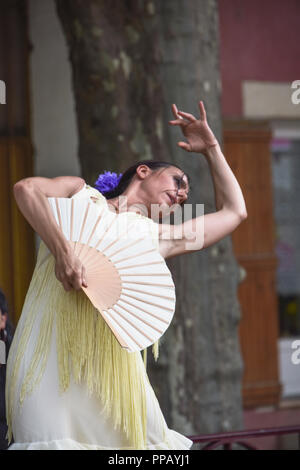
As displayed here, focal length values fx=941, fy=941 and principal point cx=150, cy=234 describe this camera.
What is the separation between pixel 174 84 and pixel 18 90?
2086mm

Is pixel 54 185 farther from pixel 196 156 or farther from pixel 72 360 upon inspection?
pixel 196 156

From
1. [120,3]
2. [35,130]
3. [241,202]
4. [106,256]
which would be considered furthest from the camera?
[35,130]

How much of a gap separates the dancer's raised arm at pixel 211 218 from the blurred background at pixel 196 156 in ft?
6.43

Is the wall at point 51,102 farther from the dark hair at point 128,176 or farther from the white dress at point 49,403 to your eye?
the white dress at point 49,403

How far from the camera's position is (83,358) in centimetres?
262

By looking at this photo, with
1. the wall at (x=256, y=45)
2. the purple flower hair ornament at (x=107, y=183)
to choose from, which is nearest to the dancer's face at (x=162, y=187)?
the purple flower hair ornament at (x=107, y=183)

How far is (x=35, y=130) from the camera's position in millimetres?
6617

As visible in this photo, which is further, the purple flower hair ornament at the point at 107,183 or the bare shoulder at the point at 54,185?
the purple flower hair ornament at the point at 107,183

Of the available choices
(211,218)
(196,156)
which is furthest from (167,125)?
(211,218)

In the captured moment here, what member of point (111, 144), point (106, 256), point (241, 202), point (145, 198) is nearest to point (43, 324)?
point (106, 256)

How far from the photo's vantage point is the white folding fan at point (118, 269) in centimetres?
258

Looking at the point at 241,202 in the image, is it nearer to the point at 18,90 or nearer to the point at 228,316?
the point at 228,316

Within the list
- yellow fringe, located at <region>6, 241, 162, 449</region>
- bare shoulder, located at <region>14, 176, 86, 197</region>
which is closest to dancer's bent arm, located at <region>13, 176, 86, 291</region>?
bare shoulder, located at <region>14, 176, 86, 197</region>

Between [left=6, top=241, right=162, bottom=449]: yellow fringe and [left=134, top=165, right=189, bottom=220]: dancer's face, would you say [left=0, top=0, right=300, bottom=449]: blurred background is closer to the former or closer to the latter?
[left=134, top=165, right=189, bottom=220]: dancer's face
